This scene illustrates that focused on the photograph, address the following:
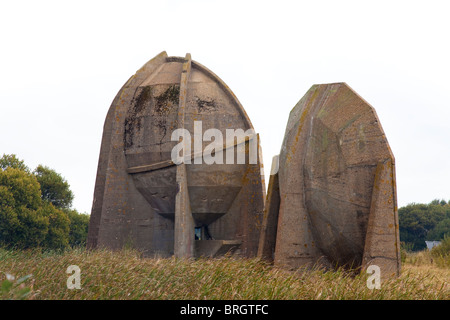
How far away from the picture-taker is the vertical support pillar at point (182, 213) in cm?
1594

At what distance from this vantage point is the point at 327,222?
36.7ft

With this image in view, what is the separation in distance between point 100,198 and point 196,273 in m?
9.46

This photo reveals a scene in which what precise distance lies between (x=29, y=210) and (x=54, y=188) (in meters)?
4.44

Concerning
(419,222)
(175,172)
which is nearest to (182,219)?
(175,172)

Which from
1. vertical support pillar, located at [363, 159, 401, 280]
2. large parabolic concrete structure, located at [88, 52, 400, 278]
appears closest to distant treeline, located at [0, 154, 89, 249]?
large parabolic concrete structure, located at [88, 52, 400, 278]

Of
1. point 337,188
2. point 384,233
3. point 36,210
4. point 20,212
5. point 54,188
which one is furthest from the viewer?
point 54,188

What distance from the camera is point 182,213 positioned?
1619 centimetres

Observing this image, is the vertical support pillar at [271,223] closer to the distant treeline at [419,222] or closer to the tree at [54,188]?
the tree at [54,188]

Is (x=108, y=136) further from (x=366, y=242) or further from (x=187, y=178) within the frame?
(x=366, y=242)

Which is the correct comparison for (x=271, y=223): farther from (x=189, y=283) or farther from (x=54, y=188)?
(x=54, y=188)

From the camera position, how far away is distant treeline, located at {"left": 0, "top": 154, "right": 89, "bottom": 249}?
87.4 feet

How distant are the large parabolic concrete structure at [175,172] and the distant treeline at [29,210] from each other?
8681 millimetres

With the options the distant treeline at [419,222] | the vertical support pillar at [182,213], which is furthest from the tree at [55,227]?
the distant treeline at [419,222]

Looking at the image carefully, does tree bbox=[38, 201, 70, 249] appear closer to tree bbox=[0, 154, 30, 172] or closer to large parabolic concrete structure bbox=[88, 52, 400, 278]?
tree bbox=[0, 154, 30, 172]
